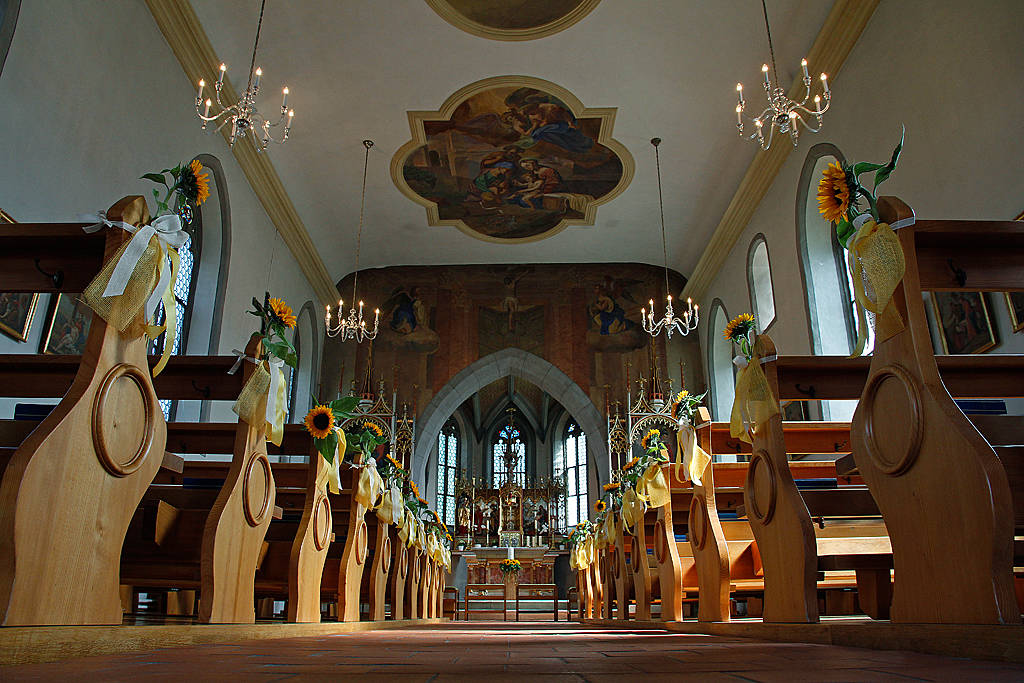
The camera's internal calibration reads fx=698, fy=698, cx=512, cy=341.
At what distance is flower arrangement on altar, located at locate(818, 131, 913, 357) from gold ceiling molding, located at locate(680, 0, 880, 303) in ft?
18.2

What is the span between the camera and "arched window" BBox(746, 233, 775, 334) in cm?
1045

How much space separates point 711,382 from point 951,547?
1114cm

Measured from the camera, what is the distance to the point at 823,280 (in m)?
8.63

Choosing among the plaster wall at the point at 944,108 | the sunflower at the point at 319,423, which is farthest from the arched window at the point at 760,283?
the sunflower at the point at 319,423

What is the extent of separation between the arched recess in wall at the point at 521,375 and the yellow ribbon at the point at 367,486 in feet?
27.9

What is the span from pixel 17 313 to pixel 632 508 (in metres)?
4.80

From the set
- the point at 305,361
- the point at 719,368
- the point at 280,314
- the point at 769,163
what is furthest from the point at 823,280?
the point at 305,361

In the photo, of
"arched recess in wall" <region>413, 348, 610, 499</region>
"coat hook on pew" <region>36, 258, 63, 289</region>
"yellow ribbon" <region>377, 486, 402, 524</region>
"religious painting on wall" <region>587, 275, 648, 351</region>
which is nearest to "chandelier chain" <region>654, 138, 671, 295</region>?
"religious painting on wall" <region>587, 275, 648, 351</region>

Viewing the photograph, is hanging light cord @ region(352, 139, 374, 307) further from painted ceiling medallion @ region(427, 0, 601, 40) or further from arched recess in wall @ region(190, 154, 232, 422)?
painted ceiling medallion @ region(427, 0, 601, 40)

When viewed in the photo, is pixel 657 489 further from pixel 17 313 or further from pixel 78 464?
pixel 17 313

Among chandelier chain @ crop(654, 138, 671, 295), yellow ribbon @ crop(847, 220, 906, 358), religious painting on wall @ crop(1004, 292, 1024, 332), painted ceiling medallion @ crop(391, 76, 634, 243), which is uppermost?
painted ceiling medallion @ crop(391, 76, 634, 243)

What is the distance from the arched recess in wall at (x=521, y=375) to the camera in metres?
13.1

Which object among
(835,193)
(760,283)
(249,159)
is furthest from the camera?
(760,283)

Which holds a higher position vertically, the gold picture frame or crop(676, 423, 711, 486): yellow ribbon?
the gold picture frame
